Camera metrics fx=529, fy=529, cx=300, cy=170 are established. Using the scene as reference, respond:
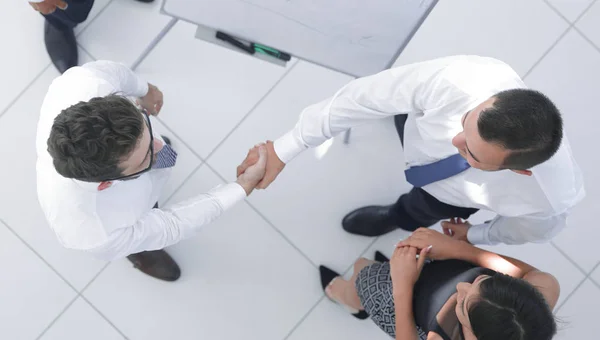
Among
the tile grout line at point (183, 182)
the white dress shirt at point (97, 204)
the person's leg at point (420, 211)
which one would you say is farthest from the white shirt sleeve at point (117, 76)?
the person's leg at point (420, 211)

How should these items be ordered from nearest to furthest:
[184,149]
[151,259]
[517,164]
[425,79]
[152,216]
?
[517,164] → [425,79] → [152,216] → [151,259] → [184,149]

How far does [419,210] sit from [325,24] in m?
0.77

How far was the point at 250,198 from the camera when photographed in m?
2.24

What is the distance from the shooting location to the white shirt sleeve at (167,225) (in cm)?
145

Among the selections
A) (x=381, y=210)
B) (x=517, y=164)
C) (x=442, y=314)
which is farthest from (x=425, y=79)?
(x=381, y=210)

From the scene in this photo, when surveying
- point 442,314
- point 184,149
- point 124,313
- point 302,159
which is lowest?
point 124,313

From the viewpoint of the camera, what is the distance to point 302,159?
89.9 inches

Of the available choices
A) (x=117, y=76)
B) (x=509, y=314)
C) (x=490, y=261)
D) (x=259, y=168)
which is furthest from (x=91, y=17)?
(x=509, y=314)

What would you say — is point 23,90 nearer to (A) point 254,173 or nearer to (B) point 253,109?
(B) point 253,109

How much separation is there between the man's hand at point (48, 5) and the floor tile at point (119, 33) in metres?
0.32

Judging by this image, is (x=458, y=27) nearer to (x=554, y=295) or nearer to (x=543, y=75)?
(x=543, y=75)

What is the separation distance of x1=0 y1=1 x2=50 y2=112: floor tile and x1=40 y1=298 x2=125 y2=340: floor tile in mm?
899

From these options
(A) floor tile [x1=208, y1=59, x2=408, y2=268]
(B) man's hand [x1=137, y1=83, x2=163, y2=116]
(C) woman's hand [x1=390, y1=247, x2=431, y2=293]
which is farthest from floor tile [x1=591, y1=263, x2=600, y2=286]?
(B) man's hand [x1=137, y1=83, x2=163, y2=116]

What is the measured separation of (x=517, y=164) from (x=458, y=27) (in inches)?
51.7
